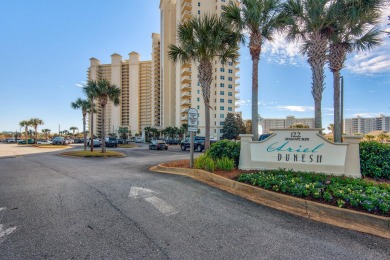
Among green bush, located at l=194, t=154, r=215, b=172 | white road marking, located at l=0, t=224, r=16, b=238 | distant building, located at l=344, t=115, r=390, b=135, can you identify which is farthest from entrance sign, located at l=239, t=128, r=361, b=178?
distant building, located at l=344, t=115, r=390, b=135

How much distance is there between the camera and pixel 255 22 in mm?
9523

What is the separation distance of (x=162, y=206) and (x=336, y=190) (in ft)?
13.4

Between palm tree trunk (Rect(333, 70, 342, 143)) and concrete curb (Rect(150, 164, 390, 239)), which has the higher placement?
palm tree trunk (Rect(333, 70, 342, 143))

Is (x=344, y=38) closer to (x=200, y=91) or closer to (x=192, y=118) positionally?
(x=192, y=118)

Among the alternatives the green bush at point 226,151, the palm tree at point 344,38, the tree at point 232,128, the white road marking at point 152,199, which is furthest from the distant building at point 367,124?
the white road marking at point 152,199

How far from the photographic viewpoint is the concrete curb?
3568mm

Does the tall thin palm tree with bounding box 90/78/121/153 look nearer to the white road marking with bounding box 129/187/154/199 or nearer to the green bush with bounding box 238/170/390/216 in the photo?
the white road marking with bounding box 129/187/154/199

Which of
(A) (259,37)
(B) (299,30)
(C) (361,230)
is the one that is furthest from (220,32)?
(C) (361,230)

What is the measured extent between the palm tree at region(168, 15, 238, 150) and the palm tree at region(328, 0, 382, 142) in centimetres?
471

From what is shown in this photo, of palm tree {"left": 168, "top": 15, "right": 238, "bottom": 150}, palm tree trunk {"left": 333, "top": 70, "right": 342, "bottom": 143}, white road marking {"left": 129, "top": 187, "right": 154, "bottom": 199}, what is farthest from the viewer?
palm tree {"left": 168, "top": 15, "right": 238, "bottom": 150}

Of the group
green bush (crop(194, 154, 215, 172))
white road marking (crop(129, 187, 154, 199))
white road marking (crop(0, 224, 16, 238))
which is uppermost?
green bush (crop(194, 154, 215, 172))

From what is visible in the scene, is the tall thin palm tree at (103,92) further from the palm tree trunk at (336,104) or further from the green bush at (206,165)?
the palm tree trunk at (336,104)

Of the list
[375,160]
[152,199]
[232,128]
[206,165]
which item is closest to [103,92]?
[206,165]

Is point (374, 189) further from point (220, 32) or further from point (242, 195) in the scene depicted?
point (220, 32)
